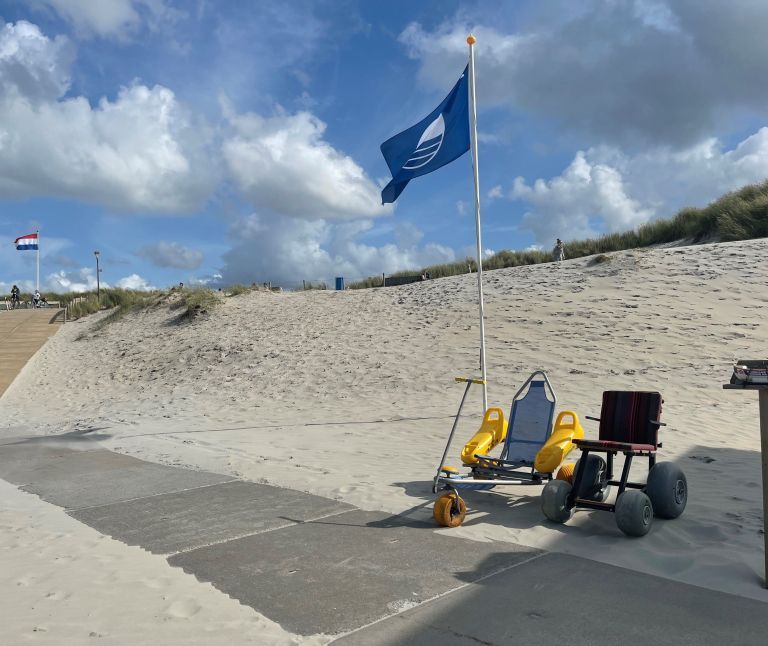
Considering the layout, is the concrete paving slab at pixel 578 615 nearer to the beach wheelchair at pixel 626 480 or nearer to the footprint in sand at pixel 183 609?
the beach wheelchair at pixel 626 480

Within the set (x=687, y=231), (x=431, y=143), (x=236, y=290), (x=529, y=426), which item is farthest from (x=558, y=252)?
(x=529, y=426)

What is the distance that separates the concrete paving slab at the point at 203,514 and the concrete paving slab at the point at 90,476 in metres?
0.44

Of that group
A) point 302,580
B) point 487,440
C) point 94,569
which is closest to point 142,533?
point 94,569

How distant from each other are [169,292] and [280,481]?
22.0 metres

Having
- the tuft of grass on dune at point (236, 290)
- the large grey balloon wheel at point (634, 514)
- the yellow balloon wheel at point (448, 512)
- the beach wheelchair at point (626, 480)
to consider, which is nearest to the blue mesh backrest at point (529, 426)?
the beach wheelchair at point (626, 480)

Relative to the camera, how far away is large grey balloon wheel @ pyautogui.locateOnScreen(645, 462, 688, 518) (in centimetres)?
563

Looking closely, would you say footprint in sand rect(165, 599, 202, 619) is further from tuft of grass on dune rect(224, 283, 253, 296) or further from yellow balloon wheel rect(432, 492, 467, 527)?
tuft of grass on dune rect(224, 283, 253, 296)

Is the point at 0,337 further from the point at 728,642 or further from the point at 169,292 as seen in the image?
the point at 728,642

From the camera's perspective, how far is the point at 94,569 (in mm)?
4891

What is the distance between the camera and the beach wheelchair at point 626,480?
209 inches

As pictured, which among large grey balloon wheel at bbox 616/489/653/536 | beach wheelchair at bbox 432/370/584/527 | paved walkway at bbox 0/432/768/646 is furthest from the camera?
beach wheelchair at bbox 432/370/584/527

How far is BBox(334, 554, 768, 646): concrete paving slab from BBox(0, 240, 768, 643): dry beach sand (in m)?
0.34

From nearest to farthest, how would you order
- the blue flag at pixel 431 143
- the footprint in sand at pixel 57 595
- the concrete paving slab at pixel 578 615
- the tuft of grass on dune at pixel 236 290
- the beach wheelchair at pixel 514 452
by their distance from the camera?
1. the concrete paving slab at pixel 578 615
2. the footprint in sand at pixel 57 595
3. the beach wheelchair at pixel 514 452
4. the blue flag at pixel 431 143
5. the tuft of grass on dune at pixel 236 290

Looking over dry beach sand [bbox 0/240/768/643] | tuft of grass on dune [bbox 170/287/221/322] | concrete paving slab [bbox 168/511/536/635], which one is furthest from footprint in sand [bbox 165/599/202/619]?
tuft of grass on dune [bbox 170/287/221/322]
